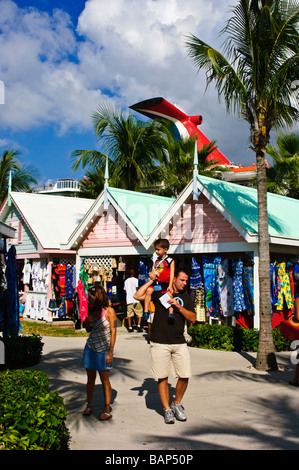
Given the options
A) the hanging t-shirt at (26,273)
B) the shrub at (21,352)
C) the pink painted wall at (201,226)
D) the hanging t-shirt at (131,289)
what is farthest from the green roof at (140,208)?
the hanging t-shirt at (26,273)

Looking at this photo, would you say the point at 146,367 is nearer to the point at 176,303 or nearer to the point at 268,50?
the point at 176,303

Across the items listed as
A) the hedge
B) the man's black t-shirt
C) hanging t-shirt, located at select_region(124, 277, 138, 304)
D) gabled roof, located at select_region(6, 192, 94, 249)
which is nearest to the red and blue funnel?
gabled roof, located at select_region(6, 192, 94, 249)

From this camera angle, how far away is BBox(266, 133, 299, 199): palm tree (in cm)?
2022

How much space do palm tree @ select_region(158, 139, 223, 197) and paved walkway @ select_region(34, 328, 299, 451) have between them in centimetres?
1122

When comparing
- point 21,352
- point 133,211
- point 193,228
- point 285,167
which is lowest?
point 21,352

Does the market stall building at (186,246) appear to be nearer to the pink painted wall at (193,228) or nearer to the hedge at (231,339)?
the pink painted wall at (193,228)

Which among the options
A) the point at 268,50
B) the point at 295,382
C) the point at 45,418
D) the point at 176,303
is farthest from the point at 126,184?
the point at 45,418

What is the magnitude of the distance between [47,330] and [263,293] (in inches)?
367

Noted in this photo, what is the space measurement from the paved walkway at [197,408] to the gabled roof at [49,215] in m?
9.34

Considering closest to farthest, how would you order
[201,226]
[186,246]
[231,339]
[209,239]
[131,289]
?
[231,339]
[209,239]
[201,226]
[186,246]
[131,289]

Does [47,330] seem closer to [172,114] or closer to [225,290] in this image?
[225,290]

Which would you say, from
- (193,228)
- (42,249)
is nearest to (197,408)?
(193,228)

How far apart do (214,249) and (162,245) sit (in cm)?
761

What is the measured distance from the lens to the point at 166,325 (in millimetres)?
6258
